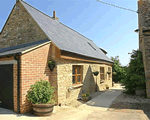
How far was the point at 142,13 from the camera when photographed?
10.0m

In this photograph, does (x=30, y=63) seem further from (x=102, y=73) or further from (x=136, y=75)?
(x=102, y=73)

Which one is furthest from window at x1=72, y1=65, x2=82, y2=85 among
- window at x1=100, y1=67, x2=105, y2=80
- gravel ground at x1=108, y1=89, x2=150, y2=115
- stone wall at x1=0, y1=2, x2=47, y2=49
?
window at x1=100, y1=67, x2=105, y2=80

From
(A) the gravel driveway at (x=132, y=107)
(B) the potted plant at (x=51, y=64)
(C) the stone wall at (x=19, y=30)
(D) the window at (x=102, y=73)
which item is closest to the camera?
(A) the gravel driveway at (x=132, y=107)

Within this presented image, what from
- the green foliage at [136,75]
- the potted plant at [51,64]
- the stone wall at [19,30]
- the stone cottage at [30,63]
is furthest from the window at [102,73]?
the stone wall at [19,30]

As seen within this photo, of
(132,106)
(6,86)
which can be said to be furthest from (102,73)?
(6,86)

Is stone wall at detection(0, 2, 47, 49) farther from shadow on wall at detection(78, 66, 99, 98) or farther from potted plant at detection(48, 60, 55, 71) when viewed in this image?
shadow on wall at detection(78, 66, 99, 98)

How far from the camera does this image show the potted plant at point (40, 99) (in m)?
5.01

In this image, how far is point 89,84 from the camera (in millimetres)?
10602

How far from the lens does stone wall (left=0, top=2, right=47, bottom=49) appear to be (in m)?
7.56

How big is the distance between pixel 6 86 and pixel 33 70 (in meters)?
1.33

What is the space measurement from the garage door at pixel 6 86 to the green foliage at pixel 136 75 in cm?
766

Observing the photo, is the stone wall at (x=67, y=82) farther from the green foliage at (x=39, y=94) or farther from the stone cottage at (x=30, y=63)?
the green foliage at (x=39, y=94)

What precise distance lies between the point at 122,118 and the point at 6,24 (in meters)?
9.46

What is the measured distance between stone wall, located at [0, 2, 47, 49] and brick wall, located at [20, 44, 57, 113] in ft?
4.55
